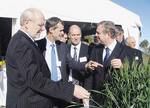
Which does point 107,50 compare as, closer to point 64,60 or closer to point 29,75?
point 64,60

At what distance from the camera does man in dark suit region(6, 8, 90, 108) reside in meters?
3.65

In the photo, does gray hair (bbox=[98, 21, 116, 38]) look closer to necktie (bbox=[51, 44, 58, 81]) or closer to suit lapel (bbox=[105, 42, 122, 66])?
suit lapel (bbox=[105, 42, 122, 66])

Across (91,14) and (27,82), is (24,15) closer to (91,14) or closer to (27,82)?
(27,82)

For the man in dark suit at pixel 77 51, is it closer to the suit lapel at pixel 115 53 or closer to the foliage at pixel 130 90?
the suit lapel at pixel 115 53

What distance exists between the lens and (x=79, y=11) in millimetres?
12867

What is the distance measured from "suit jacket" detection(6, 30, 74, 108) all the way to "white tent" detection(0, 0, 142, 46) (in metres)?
6.87

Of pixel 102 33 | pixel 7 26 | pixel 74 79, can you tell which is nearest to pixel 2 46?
pixel 7 26

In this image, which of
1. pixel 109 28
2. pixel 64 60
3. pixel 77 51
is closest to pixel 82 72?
pixel 64 60

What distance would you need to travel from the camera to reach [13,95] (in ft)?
12.4

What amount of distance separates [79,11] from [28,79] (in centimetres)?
935

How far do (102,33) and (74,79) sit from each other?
1244 mm

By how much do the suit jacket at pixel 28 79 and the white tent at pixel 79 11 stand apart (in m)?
6.87

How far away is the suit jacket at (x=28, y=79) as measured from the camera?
3.64 m

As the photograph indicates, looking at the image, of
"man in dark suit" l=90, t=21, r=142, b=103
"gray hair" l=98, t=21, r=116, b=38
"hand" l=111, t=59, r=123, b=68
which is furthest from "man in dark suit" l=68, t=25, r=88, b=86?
"hand" l=111, t=59, r=123, b=68
